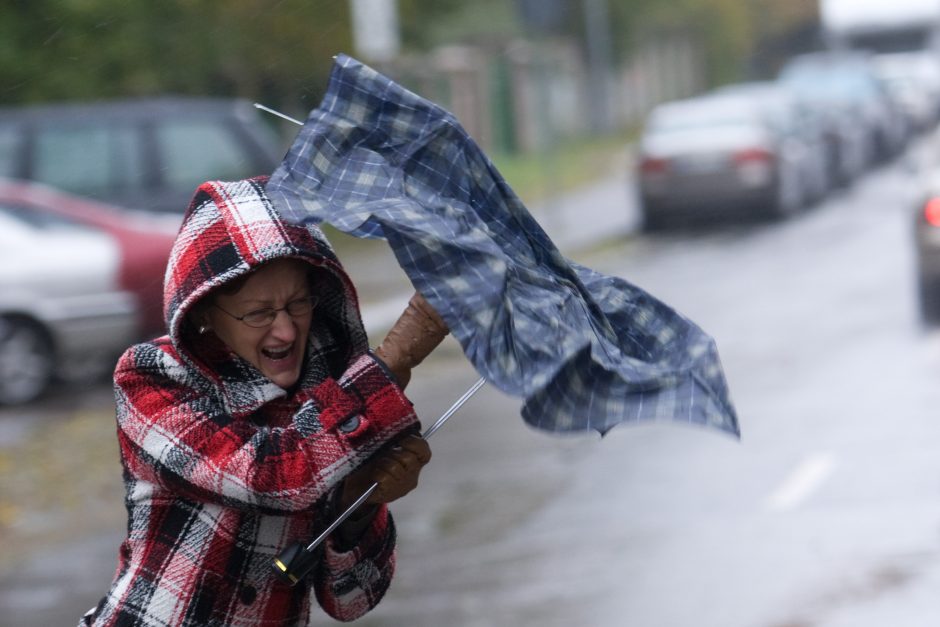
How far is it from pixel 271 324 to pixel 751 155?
17.8m

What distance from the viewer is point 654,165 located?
65.5ft

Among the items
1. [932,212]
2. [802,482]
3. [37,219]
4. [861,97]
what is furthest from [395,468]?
[861,97]

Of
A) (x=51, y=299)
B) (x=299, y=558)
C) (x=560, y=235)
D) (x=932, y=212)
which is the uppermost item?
(x=299, y=558)

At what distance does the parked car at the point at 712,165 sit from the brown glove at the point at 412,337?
58.2 feet

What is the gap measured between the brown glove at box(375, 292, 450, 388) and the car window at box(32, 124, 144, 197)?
36.4 ft

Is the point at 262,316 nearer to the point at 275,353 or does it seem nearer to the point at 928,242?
the point at 275,353

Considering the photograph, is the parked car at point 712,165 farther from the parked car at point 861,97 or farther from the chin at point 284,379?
the chin at point 284,379

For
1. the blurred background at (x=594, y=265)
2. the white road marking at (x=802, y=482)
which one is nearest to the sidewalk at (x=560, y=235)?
the blurred background at (x=594, y=265)

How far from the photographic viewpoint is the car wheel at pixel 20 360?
11.1 metres

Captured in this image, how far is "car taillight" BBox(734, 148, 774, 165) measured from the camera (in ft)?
64.4

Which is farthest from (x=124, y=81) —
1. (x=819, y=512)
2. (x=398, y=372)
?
(x=398, y=372)

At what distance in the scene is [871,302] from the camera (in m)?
13.2

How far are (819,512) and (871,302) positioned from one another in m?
6.52

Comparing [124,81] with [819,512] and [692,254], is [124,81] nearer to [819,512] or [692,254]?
[692,254]
